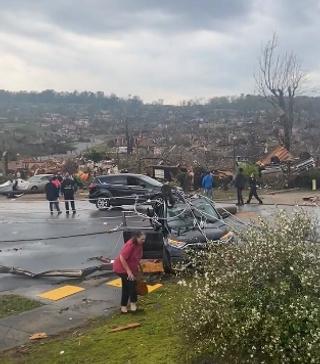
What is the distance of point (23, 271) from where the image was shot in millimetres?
12695

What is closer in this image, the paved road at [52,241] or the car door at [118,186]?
the paved road at [52,241]

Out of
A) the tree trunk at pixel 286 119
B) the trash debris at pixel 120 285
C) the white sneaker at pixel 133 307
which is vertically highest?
the tree trunk at pixel 286 119

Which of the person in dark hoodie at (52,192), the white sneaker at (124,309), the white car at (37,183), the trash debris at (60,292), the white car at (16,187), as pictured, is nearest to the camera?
the white sneaker at (124,309)

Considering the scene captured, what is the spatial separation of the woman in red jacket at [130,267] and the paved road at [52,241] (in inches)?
139

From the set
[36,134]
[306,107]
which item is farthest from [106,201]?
[36,134]

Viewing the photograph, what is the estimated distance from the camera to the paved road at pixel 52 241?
13977mm

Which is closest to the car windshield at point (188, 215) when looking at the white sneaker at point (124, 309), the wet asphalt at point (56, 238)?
the wet asphalt at point (56, 238)

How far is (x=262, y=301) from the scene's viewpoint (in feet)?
19.8

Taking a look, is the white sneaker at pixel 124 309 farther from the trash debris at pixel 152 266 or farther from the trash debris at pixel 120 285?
the trash debris at pixel 152 266

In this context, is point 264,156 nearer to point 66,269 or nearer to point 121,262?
point 66,269

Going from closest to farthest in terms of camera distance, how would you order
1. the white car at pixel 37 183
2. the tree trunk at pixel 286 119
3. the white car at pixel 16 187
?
the white car at pixel 16 187 → the white car at pixel 37 183 → the tree trunk at pixel 286 119

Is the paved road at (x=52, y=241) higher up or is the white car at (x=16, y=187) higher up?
the paved road at (x=52, y=241)

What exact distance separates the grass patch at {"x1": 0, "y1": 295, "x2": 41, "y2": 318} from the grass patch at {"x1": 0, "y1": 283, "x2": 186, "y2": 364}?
64.3 inches

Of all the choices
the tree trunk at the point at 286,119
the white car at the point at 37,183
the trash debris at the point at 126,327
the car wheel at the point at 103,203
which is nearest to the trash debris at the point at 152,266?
the trash debris at the point at 126,327
